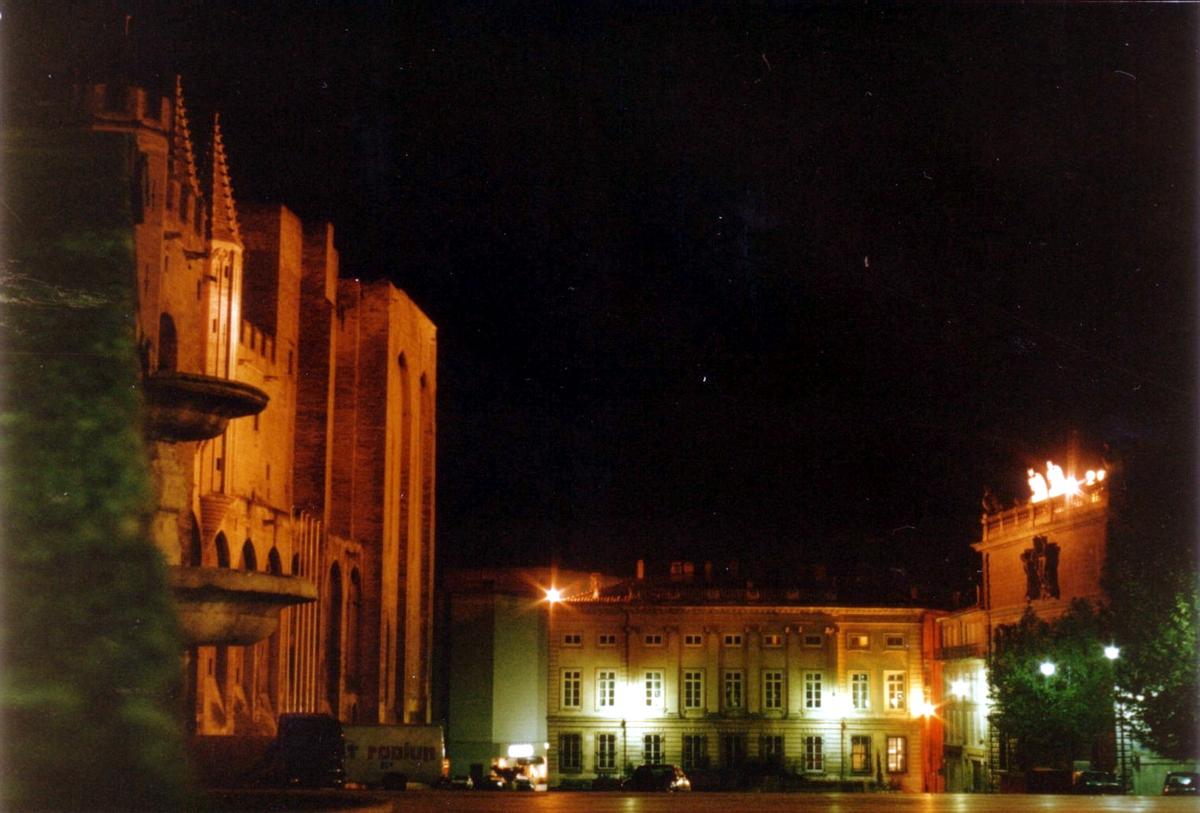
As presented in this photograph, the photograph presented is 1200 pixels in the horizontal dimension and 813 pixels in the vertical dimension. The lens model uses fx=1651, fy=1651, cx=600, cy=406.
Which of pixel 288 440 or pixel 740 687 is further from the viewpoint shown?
pixel 740 687

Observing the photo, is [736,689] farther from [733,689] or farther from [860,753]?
[860,753]

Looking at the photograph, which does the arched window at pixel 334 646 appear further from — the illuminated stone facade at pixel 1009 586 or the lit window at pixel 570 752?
the illuminated stone facade at pixel 1009 586

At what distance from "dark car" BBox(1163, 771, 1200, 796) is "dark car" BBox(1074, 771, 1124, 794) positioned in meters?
2.18

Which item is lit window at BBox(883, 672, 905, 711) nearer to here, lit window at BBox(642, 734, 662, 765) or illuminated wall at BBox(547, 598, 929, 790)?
illuminated wall at BBox(547, 598, 929, 790)

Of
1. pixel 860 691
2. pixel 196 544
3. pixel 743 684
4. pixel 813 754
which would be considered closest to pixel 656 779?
pixel 196 544

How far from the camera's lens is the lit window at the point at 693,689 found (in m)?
76.5

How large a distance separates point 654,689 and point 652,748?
2.73m

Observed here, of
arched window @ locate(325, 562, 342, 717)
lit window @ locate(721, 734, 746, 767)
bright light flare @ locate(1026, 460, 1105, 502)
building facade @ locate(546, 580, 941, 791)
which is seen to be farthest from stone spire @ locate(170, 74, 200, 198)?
lit window @ locate(721, 734, 746, 767)

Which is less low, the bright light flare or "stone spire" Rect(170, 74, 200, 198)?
"stone spire" Rect(170, 74, 200, 198)

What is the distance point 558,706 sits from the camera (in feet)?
247

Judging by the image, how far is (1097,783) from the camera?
150 feet

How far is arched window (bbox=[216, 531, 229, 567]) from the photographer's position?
4261 cm

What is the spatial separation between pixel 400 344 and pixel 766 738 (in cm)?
2604

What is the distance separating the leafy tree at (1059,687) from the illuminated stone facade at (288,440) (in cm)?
2208
